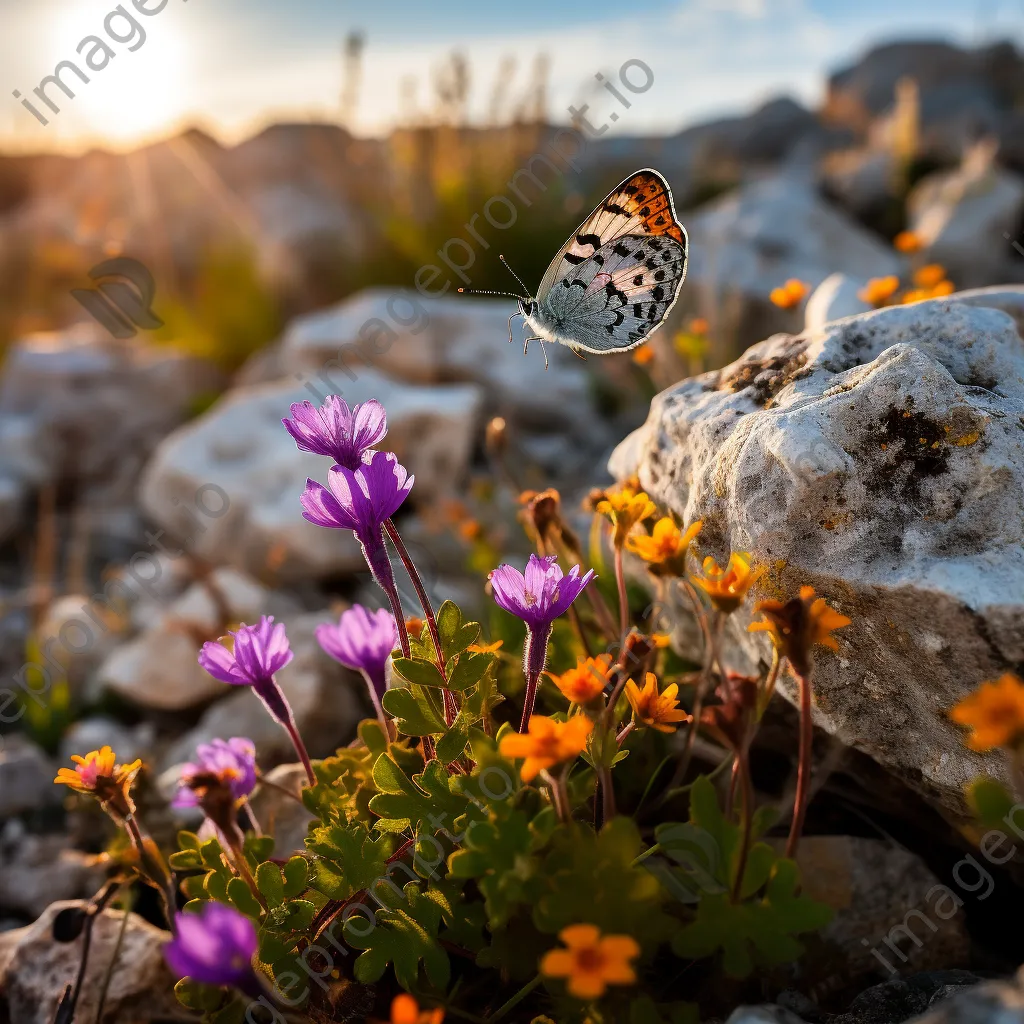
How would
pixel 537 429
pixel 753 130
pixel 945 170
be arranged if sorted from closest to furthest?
pixel 537 429, pixel 945 170, pixel 753 130

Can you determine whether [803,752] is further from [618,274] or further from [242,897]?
[618,274]

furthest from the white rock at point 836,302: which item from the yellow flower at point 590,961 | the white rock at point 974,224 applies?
the white rock at point 974,224

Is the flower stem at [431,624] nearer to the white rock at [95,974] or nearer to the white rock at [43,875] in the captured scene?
the white rock at [95,974]

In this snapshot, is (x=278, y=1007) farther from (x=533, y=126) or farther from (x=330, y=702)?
(x=533, y=126)

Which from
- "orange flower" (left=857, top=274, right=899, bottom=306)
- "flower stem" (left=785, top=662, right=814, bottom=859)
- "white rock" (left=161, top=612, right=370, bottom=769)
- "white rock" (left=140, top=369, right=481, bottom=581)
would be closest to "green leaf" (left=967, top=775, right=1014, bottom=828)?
"flower stem" (left=785, top=662, right=814, bottom=859)

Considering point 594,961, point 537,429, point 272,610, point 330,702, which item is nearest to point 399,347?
point 537,429

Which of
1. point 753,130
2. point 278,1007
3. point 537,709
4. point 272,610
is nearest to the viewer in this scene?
point 278,1007

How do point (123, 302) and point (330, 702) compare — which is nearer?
point (330, 702)
